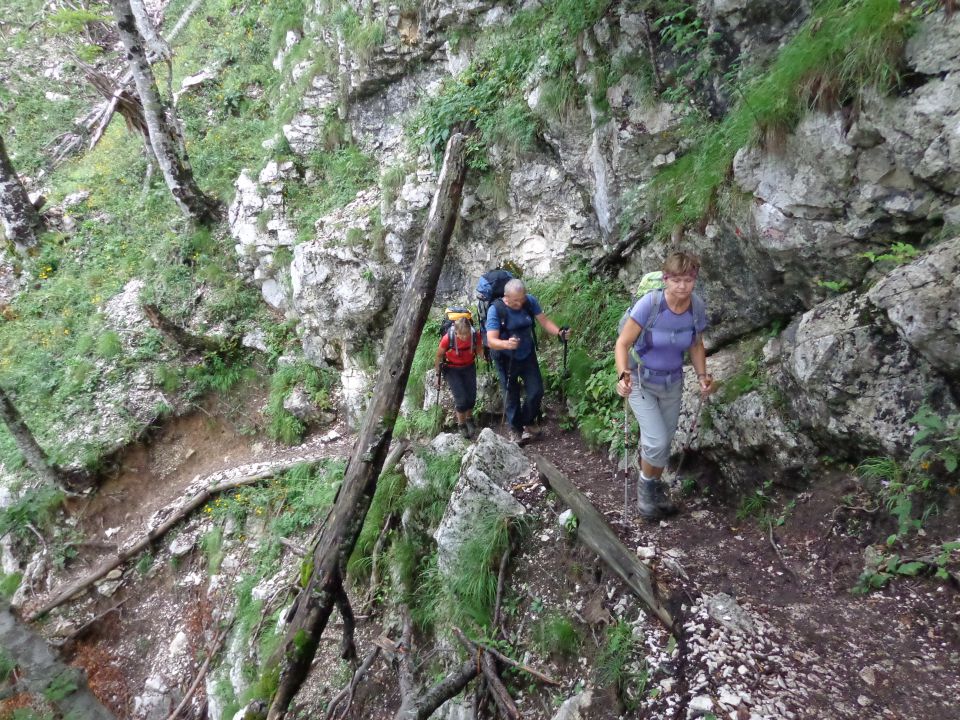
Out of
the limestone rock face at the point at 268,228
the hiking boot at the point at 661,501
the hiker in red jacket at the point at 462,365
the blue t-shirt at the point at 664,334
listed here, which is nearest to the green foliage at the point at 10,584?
the limestone rock face at the point at 268,228

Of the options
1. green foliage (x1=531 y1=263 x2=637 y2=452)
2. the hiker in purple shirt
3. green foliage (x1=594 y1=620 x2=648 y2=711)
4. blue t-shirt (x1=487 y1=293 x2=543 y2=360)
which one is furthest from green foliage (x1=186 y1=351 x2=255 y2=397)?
green foliage (x1=594 y1=620 x2=648 y2=711)

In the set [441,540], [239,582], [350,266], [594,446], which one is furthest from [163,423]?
[594,446]

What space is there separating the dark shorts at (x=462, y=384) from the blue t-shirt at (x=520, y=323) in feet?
2.97

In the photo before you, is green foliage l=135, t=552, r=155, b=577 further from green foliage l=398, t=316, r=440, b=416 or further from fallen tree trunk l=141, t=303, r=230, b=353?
green foliage l=398, t=316, r=440, b=416

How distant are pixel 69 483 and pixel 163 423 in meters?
2.00

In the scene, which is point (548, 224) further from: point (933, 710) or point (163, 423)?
point (163, 423)

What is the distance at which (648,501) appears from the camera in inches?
189

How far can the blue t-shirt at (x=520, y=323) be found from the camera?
19.6ft

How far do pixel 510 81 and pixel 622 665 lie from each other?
838 cm

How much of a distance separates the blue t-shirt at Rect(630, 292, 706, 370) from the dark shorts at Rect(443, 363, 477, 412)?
3110mm

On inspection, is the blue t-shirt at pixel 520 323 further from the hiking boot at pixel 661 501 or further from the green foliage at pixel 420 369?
the green foliage at pixel 420 369

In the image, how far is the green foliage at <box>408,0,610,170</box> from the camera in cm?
744

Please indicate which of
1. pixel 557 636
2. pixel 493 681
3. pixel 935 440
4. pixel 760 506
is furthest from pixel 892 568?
pixel 493 681

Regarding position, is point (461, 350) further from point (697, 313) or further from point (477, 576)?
point (697, 313)
